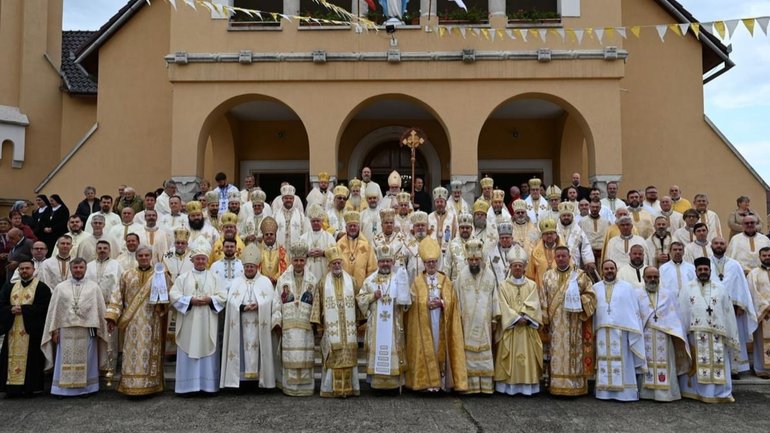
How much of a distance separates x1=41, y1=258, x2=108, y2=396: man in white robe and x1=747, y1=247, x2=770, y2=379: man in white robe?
28.1 feet

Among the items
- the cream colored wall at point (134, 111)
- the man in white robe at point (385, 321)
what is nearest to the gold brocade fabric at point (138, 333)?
the man in white robe at point (385, 321)

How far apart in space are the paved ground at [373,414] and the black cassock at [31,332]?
19 cm

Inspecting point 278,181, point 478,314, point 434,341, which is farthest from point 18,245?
point 278,181

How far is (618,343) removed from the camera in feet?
26.7

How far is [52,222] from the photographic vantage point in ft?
39.4

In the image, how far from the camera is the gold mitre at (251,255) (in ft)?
30.6

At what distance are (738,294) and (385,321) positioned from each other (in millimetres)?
4623

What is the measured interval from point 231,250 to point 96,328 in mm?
1900

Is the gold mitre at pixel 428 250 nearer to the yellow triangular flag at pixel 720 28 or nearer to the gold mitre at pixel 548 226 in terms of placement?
the gold mitre at pixel 548 226

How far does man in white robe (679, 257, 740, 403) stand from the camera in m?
8.06

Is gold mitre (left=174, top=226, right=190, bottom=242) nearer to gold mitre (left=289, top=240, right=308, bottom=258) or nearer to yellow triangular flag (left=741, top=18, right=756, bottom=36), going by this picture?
gold mitre (left=289, top=240, right=308, bottom=258)

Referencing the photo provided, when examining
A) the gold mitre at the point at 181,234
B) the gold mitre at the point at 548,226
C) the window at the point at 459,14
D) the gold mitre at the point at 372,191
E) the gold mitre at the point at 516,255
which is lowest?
the gold mitre at the point at 516,255

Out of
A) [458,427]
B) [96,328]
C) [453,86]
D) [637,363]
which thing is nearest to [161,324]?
[96,328]

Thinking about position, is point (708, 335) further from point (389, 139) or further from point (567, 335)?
point (389, 139)
